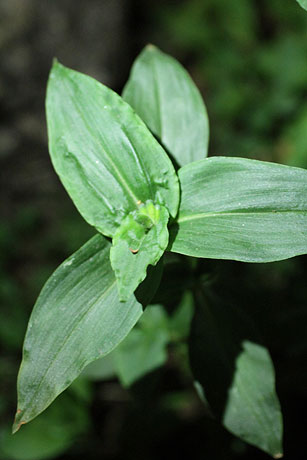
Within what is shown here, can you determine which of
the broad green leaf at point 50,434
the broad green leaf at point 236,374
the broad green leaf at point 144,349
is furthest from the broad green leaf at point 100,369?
the broad green leaf at point 236,374

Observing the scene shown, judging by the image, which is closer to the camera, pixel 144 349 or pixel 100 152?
pixel 100 152

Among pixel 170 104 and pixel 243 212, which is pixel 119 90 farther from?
pixel 243 212

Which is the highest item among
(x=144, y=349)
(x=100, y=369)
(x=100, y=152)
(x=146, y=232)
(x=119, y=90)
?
(x=100, y=152)

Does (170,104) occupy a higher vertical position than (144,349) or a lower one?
higher

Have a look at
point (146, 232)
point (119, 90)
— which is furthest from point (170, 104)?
point (119, 90)

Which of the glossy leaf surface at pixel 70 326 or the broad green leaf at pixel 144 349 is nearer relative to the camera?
the glossy leaf surface at pixel 70 326

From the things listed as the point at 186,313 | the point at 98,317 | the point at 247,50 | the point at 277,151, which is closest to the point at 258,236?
the point at 98,317

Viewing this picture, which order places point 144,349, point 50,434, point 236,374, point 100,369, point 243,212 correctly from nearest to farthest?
point 243,212 → point 236,374 → point 144,349 → point 100,369 → point 50,434

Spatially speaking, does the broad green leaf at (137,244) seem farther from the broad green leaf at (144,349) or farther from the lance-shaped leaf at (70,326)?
the broad green leaf at (144,349)
